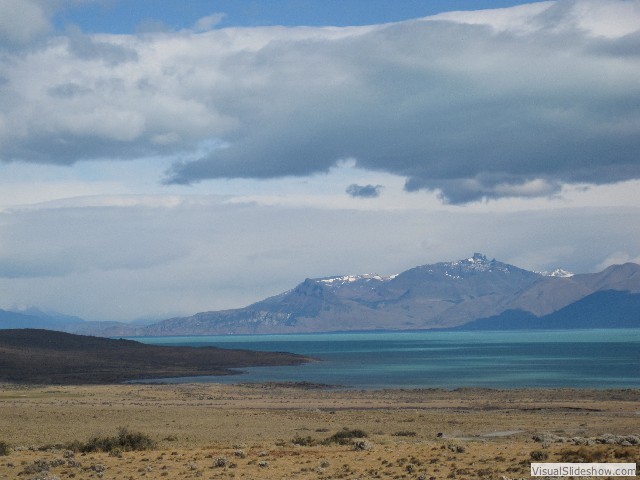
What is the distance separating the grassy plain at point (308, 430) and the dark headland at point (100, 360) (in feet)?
80.8

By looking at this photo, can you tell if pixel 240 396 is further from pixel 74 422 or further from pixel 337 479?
pixel 337 479

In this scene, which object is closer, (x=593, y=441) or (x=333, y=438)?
(x=593, y=441)

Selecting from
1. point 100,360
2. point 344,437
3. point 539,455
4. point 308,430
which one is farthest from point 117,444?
point 100,360

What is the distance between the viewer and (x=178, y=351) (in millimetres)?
169500

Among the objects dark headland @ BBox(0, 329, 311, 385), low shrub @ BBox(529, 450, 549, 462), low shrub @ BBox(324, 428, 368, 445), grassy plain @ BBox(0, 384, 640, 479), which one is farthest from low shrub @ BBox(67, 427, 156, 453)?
dark headland @ BBox(0, 329, 311, 385)

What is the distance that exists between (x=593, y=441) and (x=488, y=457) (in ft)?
16.8

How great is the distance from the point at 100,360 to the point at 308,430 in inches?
4316

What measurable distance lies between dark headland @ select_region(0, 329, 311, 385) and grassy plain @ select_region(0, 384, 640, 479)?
2462 centimetres

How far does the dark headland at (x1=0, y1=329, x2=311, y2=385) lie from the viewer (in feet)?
375

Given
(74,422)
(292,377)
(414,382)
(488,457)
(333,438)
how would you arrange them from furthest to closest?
1. (292,377)
2. (414,382)
3. (74,422)
4. (333,438)
5. (488,457)

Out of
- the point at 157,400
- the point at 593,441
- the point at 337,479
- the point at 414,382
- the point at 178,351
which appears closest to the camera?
the point at 337,479

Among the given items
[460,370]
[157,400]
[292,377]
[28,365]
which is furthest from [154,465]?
[28,365]

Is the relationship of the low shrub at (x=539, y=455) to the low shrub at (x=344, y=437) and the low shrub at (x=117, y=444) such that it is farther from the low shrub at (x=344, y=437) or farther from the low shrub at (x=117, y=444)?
the low shrub at (x=117, y=444)

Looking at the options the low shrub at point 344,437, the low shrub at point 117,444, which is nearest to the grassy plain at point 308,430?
the low shrub at point 344,437
